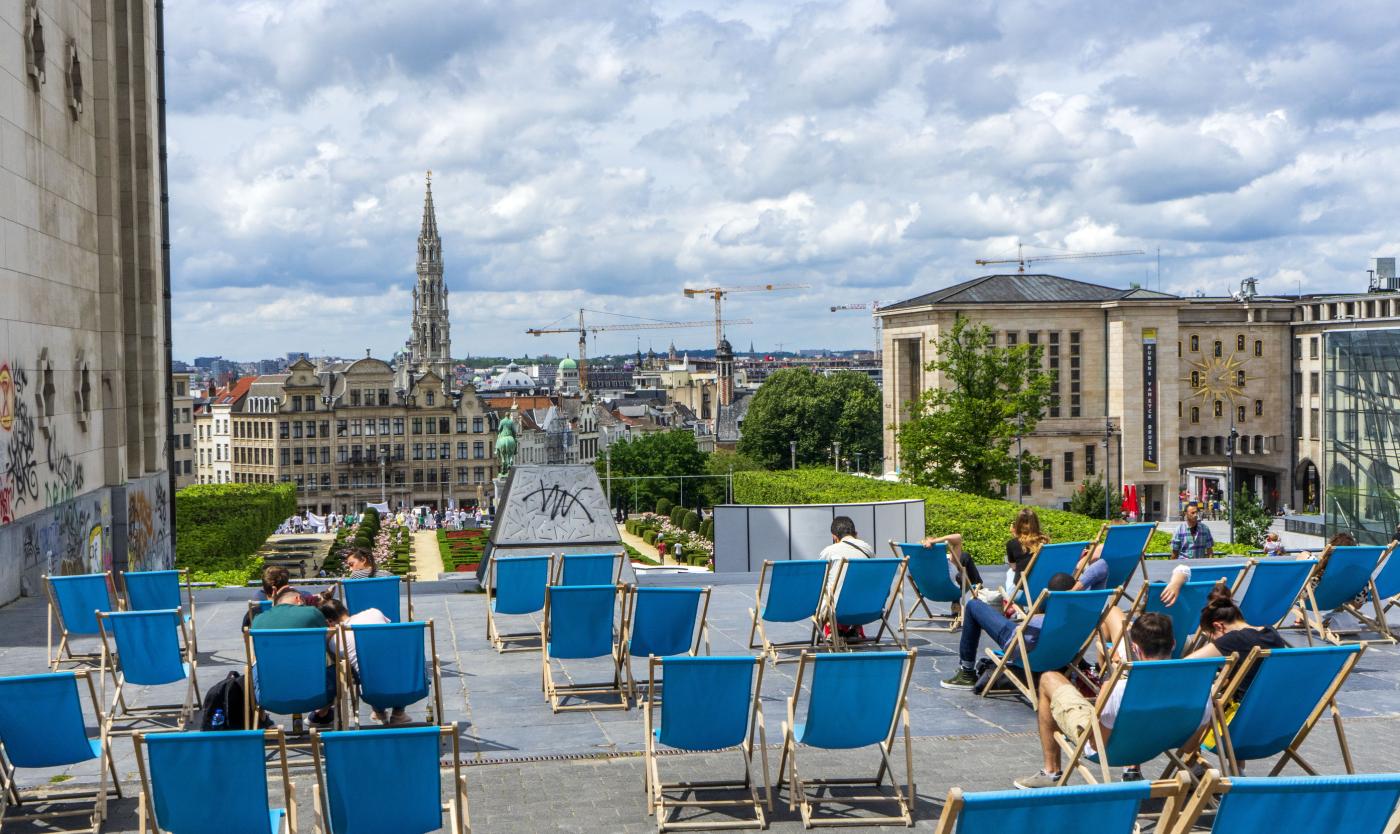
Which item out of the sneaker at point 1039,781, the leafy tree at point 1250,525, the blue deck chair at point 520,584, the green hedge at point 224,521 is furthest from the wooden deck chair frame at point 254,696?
the leafy tree at point 1250,525

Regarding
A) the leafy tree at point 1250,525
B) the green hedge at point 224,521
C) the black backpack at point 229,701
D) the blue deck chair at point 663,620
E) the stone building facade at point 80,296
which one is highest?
the stone building facade at point 80,296

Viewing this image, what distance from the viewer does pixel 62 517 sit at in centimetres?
1856

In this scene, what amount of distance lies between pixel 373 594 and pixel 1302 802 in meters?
6.90

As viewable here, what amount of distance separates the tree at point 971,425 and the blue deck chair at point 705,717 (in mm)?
43082

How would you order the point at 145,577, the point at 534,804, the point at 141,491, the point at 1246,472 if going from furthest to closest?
the point at 1246,472, the point at 141,491, the point at 145,577, the point at 534,804

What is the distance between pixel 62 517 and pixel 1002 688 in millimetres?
13440

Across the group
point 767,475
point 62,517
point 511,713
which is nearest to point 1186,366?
point 767,475

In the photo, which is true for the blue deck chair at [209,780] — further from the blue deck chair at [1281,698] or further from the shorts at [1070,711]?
the blue deck chair at [1281,698]

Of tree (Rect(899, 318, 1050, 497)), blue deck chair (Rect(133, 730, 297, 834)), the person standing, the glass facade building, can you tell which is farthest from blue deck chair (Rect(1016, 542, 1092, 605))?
tree (Rect(899, 318, 1050, 497))

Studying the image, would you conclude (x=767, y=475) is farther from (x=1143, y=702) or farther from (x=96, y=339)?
(x=1143, y=702)

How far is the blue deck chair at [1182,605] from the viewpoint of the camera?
382 inches

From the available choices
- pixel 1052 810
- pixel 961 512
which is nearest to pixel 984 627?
pixel 1052 810

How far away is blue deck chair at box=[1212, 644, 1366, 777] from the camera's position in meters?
6.77

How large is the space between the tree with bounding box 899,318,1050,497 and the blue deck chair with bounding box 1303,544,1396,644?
37.6 metres
